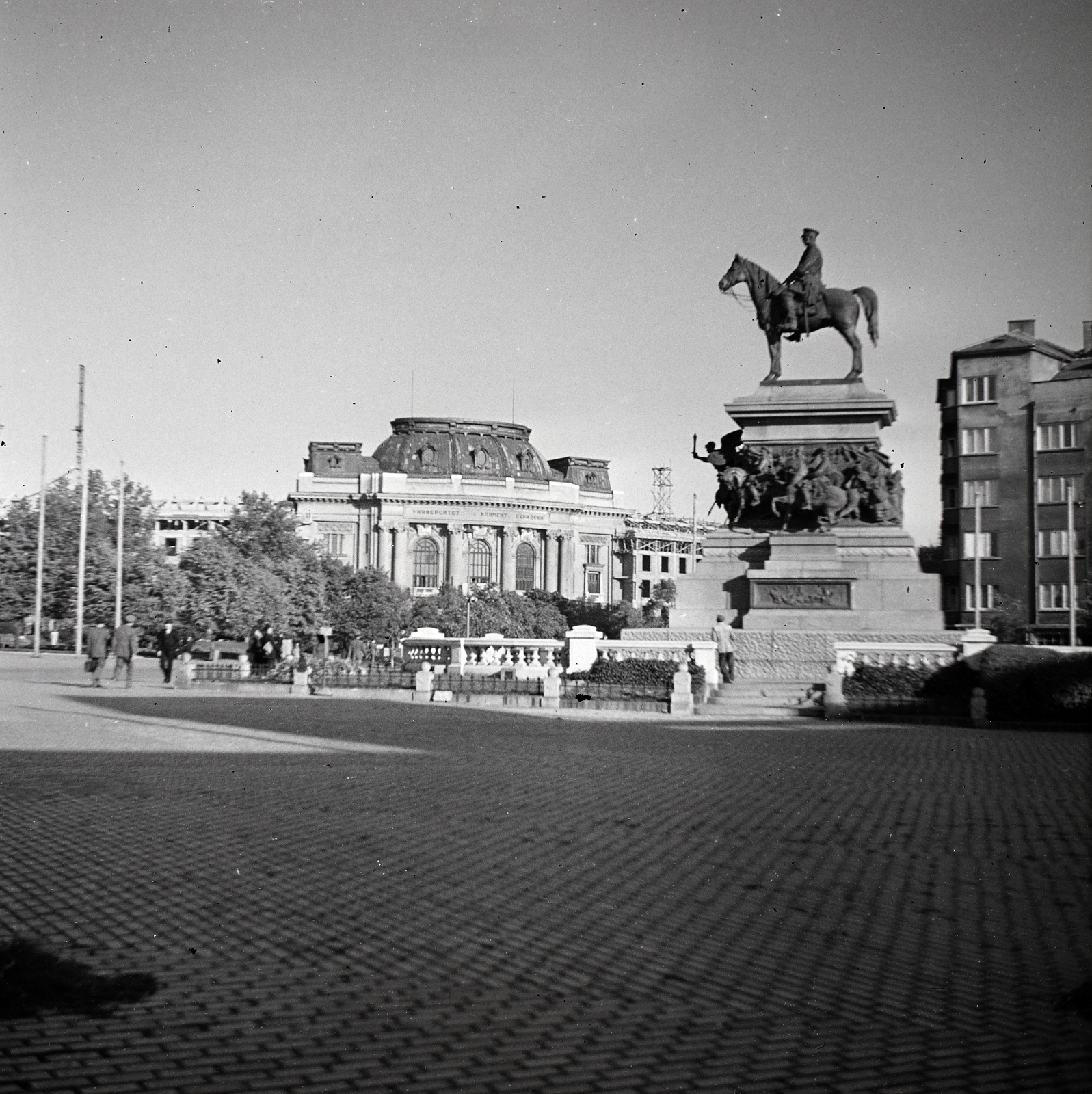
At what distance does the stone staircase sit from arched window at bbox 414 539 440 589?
111 m

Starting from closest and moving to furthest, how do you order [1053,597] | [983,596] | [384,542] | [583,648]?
[583,648]
[1053,597]
[983,596]
[384,542]

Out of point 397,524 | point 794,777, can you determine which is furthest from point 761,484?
point 397,524

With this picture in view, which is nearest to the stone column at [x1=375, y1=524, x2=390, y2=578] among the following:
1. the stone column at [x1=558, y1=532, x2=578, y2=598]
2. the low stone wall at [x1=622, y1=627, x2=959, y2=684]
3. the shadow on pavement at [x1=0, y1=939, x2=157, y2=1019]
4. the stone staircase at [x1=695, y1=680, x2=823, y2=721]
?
the stone column at [x1=558, y1=532, x2=578, y2=598]

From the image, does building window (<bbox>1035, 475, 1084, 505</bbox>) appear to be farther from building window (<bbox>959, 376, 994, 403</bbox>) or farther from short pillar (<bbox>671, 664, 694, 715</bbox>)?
short pillar (<bbox>671, 664, 694, 715</bbox>)

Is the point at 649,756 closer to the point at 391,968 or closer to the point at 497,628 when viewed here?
the point at 391,968

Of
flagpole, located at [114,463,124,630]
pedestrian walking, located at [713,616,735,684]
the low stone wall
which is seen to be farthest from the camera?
flagpole, located at [114,463,124,630]

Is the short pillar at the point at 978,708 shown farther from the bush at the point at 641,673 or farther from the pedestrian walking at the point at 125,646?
the pedestrian walking at the point at 125,646

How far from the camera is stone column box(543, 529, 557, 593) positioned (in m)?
149

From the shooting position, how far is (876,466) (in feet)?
121

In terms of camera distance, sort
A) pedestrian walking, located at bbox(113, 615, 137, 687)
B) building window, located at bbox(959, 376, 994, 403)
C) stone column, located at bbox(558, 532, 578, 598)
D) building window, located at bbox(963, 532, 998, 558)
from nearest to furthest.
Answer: pedestrian walking, located at bbox(113, 615, 137, 687) → building window, located at bbox(963, 532, 998, 558) → building window, located at bbox(959, 376, 994, 403) → stone column, located at bbox(558, 532, 578, 598)

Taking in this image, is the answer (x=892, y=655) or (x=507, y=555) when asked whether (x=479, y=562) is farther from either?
(x=892, y=655)

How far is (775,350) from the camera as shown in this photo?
3897 cm

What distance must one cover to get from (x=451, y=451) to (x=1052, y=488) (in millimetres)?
85208

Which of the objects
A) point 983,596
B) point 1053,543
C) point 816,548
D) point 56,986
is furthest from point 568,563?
point 56,986
